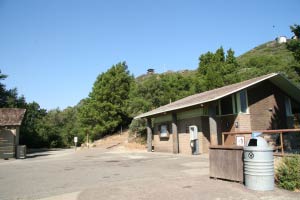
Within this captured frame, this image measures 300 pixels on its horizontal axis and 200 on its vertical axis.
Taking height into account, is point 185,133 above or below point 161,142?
above

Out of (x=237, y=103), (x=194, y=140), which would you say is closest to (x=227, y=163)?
(x=237, y=103)

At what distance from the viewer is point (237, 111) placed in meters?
19.5

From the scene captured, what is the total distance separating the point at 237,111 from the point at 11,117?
21.0 meters

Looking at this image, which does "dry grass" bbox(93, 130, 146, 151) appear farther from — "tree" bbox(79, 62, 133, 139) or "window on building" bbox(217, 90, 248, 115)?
"window on building" bbox(217, 90, 248, 115)

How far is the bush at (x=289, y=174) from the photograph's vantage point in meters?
8.10

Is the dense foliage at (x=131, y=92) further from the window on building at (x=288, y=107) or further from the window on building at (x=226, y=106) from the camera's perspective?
the window on building at (x=226, y=106)

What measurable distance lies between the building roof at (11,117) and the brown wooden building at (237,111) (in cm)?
1389

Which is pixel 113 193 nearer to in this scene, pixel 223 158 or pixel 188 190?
pixel 188 190

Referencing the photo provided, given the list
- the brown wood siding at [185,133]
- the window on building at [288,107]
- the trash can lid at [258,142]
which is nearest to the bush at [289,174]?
the trash can lid at [258,142]

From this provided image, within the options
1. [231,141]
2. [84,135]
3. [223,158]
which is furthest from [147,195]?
[84,135]

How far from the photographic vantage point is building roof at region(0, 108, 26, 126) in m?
27.9

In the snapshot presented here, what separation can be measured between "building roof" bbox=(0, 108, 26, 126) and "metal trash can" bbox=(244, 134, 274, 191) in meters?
24.5

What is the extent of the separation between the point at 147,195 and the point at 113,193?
1.02 m

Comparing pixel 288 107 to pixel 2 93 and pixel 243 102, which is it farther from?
pixel 2 93
